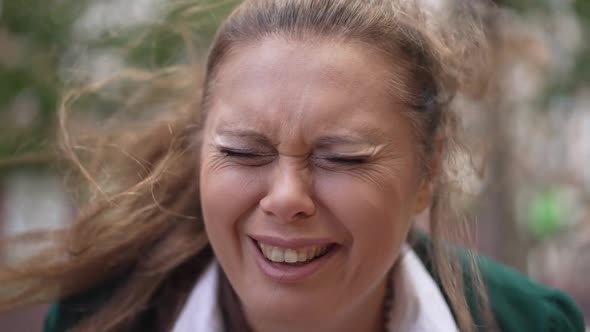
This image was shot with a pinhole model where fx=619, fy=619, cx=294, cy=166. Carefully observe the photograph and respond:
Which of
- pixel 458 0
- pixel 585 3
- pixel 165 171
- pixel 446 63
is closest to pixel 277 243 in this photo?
pixel 165 171

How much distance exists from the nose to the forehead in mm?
116

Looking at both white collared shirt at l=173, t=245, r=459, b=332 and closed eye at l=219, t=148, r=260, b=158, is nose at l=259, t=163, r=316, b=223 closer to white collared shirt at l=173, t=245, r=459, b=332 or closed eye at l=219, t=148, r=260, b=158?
closed eye at l=219, t=148, r=260, b=158

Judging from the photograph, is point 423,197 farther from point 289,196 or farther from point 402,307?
point 289,196

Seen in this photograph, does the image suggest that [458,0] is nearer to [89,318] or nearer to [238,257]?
[238,257]

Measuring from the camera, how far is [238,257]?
5.58 ft

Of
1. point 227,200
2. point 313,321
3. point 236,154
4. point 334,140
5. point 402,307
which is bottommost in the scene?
point 402,307

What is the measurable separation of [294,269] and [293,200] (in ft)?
0.69

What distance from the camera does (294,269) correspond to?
5.35 feet

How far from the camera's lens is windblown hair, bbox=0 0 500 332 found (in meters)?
1.90

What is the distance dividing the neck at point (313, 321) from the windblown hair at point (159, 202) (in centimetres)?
19

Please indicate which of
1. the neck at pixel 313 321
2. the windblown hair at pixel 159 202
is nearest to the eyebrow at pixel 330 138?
the windblown hair at pixel 159 202

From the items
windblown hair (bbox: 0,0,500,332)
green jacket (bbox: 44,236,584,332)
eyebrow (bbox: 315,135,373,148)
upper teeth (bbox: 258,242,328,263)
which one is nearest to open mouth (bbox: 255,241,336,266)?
upper teeth (bbox: 258,242,328,263)

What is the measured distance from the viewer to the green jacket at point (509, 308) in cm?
209

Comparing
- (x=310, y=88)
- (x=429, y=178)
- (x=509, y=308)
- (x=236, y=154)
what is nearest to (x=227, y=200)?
(x=236, y=154)
